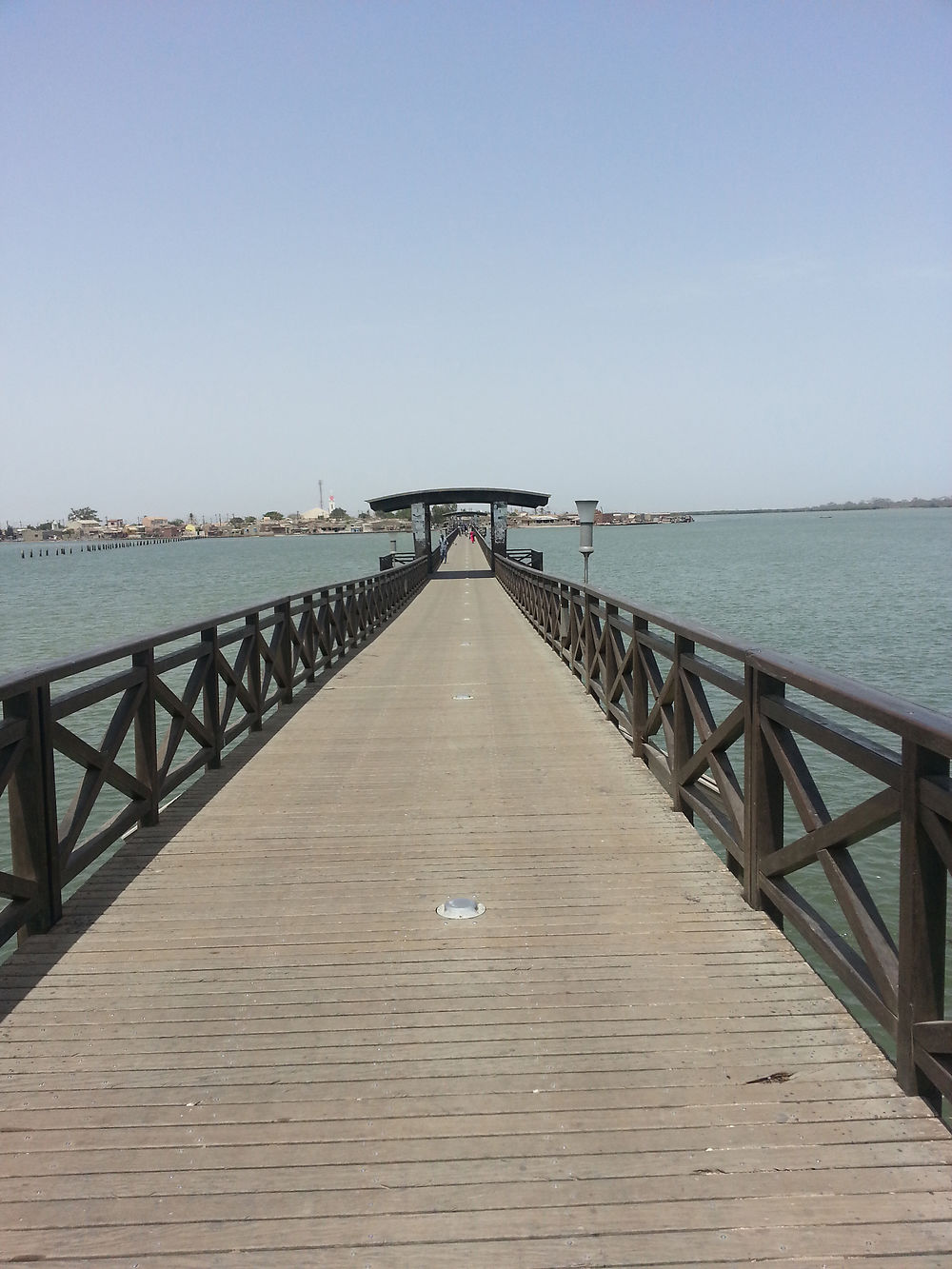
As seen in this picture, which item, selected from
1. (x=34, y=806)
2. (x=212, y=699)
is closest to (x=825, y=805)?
(x=34, y=806)

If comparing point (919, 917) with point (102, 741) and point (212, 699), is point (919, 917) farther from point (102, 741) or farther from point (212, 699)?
point (212, 699)

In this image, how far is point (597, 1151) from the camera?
2547mm

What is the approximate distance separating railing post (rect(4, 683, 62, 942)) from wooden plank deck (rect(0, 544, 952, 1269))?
199 millimetres

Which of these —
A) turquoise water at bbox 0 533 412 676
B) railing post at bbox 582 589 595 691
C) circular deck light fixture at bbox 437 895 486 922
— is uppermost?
railing post at bbox 582 589 595 691

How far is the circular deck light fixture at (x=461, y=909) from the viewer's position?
416cm

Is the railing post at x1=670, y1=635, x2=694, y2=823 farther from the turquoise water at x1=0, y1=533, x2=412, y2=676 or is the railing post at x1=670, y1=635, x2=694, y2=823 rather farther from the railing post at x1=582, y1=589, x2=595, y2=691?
the railing post at x1=582, y1=589, x2=595, y2=691

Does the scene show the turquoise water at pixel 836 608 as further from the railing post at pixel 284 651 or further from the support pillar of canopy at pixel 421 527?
the support pillar of canopy at pixel 421 527

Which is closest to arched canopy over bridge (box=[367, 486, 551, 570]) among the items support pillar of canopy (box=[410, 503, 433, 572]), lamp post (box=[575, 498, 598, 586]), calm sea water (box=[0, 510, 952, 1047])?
support pillar of canopy (box=[410, 503, 433, 572])

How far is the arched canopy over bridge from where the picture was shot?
35.3m

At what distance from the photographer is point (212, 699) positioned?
275 inches

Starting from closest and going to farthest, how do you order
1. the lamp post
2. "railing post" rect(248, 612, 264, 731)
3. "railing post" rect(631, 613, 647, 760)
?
"railing post" rect(631, 613, 647, 760), "railing post" rect(248, 612, 264, 731), the lamp post

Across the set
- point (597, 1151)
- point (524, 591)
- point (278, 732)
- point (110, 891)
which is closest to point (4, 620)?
point (524, 591)

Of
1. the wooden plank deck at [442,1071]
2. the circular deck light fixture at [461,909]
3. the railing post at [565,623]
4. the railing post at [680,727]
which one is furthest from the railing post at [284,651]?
the circular deck light fixture at [461,909]

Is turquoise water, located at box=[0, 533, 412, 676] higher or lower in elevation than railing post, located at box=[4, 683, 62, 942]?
lower
